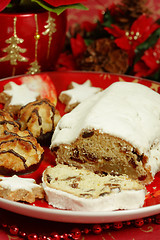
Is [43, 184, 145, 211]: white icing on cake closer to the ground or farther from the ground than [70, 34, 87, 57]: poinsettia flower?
closer to the ground

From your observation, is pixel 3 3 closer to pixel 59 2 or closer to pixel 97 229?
pixel 59 2

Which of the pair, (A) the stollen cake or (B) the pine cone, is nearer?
(A) the stollen cake

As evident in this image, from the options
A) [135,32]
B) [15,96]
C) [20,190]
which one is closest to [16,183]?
[20,190]

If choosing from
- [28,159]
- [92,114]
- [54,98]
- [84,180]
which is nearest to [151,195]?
[84,180]

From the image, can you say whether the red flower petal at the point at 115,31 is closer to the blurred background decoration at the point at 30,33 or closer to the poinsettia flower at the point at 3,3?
the blurred background decoration at the point at 30,33

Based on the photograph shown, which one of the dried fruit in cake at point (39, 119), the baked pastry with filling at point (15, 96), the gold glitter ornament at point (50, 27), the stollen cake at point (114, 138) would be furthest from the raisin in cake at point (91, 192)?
the gold glitter ornament at point (50, 27)

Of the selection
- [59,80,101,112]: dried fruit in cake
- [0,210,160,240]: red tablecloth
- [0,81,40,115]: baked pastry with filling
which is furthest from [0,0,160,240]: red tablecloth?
[59,80,101,112]: dried fruit in cake

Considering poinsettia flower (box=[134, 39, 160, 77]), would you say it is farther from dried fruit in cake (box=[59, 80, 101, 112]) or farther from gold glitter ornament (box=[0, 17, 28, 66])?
gold glitter ornament (box=[0, 17, 28, 66])

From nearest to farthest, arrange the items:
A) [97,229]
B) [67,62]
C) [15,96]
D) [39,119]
A: [97,229], [39,119], [15,96], [67,62]
